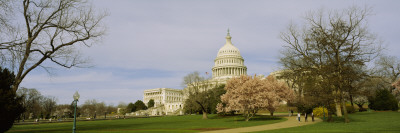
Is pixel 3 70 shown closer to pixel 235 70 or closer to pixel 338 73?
pixel 338 73

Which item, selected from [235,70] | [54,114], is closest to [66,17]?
[54,114]

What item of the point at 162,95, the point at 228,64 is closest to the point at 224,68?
the point at 228,64

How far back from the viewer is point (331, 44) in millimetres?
27234

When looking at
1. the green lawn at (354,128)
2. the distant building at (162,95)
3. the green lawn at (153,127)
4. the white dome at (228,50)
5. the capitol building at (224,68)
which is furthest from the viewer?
the distant building at (162,95)

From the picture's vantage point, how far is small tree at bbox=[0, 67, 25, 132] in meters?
17.8

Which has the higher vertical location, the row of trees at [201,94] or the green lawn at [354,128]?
the row of trees at [201,94]

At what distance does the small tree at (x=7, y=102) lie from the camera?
1777cm

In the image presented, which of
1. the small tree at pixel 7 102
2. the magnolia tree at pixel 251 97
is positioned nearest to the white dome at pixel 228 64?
the magnolia tree at pixel 251 97

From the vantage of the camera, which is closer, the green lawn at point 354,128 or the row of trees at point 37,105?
the green lawn at point 354,128

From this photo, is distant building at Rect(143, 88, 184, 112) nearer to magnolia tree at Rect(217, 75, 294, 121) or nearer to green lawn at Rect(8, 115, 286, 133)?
green lawn at Rect(8, 115, 286, 133)

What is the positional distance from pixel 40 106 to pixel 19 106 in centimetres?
9038

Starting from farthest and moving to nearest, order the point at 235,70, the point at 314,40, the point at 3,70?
the point at 235,70 < the point at 314,40 < the point at 3,70

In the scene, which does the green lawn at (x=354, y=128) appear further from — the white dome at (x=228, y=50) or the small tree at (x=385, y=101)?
the white dome at (x=228, y=50)

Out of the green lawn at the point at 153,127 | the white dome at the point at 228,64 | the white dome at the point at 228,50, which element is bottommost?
the green lawn at the point at 153,127
